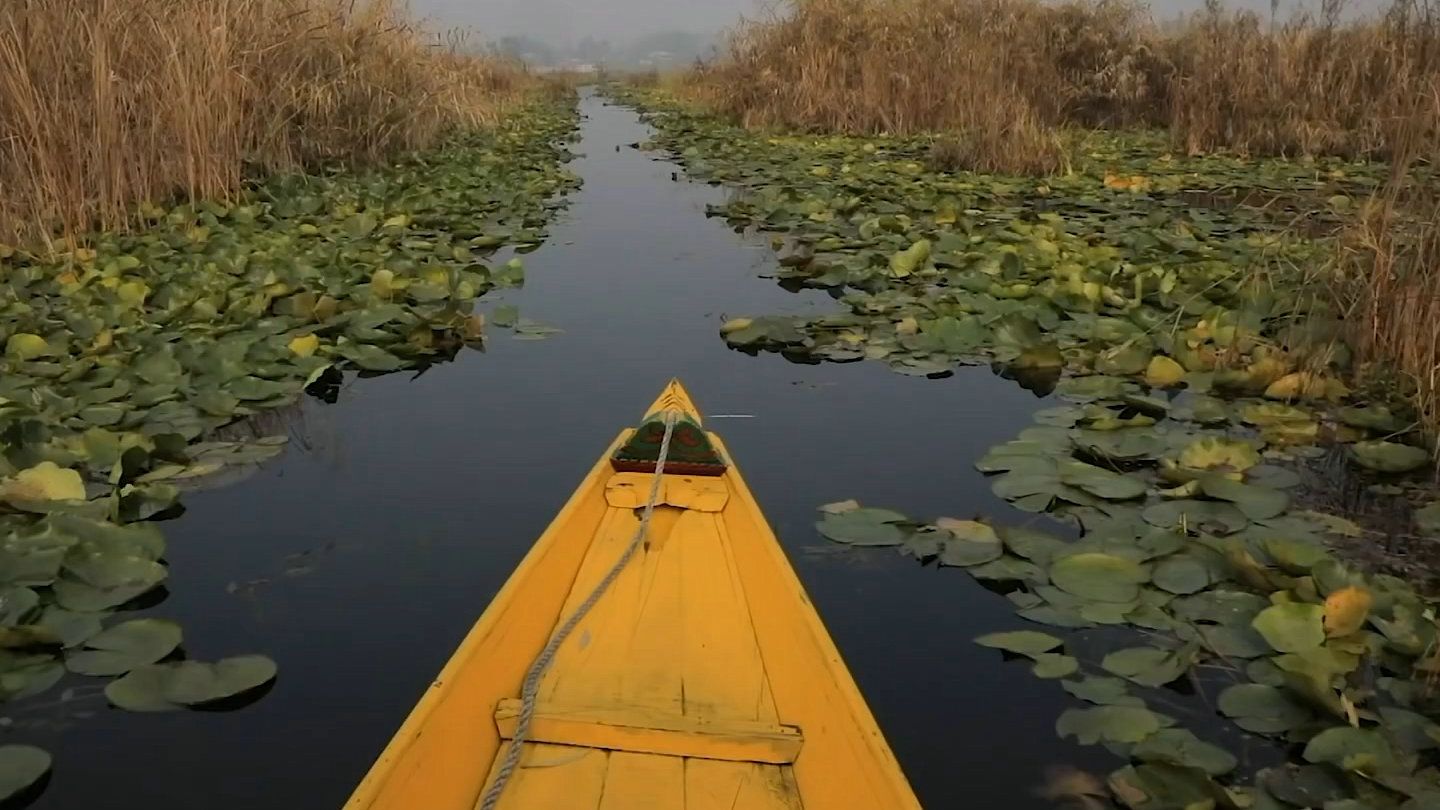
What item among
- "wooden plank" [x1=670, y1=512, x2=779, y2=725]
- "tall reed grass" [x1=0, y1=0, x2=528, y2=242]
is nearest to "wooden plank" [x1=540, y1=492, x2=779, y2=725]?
"wooden plank" [x1=670, y1=512, x2=779, y2=725]

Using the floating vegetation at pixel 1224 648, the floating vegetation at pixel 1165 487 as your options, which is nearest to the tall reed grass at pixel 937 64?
the floating vegetation at pixel 1165 487

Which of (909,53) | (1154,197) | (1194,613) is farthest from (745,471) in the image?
(909,53)

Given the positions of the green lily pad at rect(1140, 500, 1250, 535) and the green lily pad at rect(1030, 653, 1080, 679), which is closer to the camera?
the green lily pad at rect(1030, 653, 1080, 679)

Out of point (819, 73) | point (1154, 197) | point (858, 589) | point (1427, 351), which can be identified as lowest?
point (858, 589)

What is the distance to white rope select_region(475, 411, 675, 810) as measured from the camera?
1594 mm

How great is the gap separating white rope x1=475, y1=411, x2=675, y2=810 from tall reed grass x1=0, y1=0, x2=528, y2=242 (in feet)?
13.7

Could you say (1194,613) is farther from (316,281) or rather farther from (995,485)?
(316,281)

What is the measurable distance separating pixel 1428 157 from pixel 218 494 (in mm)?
4210

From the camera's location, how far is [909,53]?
11.7 metres

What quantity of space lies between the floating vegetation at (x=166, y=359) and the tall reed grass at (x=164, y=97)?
26 cm

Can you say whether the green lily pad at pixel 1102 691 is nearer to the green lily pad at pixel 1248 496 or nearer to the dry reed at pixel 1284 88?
the green lily pad at pixel 1248 496

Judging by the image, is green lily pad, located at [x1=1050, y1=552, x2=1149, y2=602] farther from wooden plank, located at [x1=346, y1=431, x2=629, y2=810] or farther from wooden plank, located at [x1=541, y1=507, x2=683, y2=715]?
wooden plank, located at [x1=346, y1=431, x2=629, y2=810]

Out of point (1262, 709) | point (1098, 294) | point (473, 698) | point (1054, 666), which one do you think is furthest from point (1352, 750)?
point (1098, 294)

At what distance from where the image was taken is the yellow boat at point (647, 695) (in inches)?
63.8
